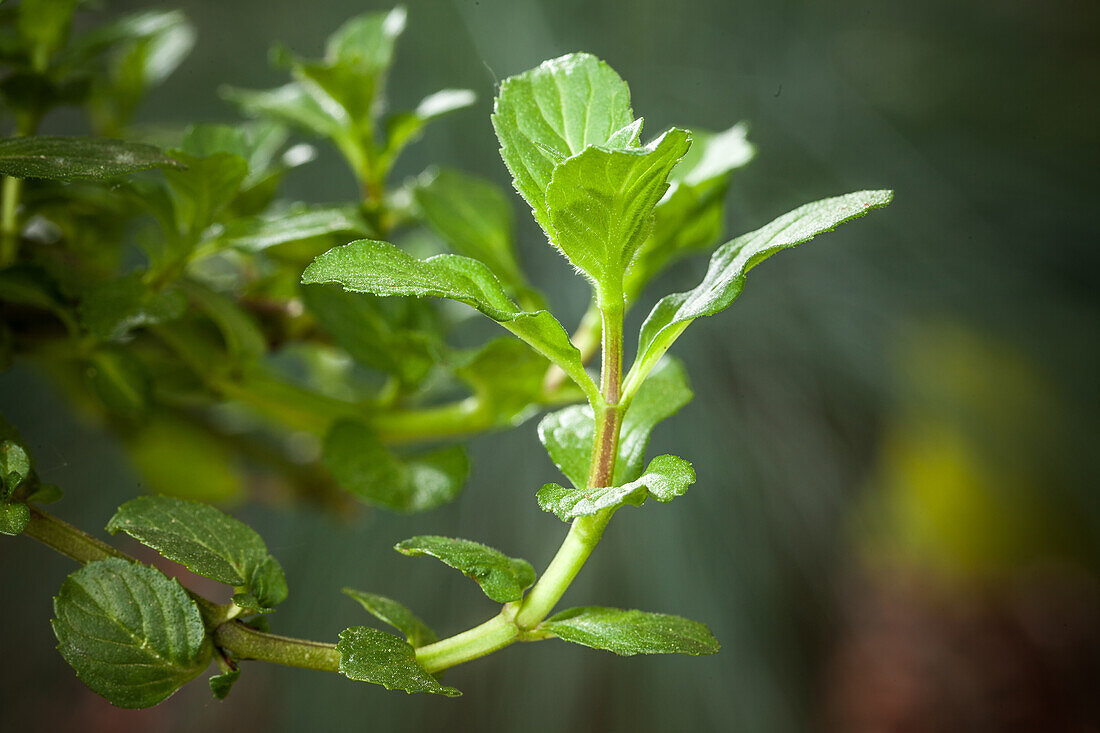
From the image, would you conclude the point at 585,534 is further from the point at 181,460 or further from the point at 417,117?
the point at 181,460

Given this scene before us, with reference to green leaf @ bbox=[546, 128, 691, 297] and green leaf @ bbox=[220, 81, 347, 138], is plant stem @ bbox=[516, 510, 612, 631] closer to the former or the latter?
green leaf @ bbox=[546, 128, 691, 297]

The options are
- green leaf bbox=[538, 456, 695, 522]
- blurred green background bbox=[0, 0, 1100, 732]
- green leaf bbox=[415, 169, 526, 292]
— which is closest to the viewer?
green leaf bbox=[538, 456, 695, 522]

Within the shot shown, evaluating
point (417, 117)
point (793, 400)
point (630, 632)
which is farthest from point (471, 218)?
point (793, 400)

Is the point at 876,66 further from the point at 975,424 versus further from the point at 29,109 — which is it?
the point at 29,109

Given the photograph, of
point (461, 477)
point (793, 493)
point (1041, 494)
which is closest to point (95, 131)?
point (461, 477)

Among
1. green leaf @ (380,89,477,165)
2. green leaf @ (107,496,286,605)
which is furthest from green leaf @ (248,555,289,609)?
green leaf @ (380,89,477,165)

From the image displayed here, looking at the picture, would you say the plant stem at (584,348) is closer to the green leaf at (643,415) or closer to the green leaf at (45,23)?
the green leaf at (643,415)
